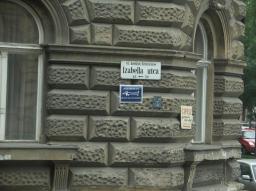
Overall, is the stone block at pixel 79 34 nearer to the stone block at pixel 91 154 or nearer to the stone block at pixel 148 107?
→ the stone block at pixel 148 107

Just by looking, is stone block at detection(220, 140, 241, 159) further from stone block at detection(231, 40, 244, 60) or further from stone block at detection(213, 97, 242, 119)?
stone block at detection(231, 40, 244, 60)

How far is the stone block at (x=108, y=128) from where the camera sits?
32.7ft

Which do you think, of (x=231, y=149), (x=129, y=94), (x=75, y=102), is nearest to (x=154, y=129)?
(x=129, y=94)

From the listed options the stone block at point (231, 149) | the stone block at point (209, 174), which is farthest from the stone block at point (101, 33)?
the stone block at point (231, 149)

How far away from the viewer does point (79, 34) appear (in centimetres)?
995

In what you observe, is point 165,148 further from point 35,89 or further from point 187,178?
point 35,89

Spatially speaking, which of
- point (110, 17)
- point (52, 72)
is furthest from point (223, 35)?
point (52, 72)

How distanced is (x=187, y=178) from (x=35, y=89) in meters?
2.87

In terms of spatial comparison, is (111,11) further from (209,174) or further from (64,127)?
(209,174)

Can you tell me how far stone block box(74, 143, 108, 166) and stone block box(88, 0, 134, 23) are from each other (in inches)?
75.8

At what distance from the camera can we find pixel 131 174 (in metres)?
10.1

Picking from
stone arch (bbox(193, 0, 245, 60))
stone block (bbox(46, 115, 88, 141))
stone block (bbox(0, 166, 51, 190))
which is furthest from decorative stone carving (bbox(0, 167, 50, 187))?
stone arch (bbox(193, 0, 245, 60))

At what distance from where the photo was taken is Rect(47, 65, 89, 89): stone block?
9.89m

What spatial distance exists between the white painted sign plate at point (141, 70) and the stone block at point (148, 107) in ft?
0.95
